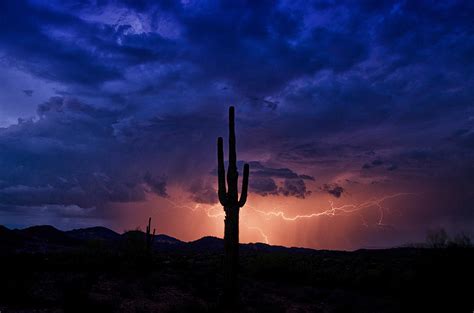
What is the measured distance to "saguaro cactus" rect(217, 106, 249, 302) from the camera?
53.2 feet

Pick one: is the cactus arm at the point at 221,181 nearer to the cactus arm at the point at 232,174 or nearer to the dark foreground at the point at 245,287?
the cactus arm at the point at 232,174

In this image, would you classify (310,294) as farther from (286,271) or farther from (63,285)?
(63,285)

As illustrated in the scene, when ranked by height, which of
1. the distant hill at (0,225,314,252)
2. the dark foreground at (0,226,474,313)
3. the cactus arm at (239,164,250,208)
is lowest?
the dark foreground at (0,226,474,313)

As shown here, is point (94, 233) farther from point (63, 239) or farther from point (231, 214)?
point (231, 214)

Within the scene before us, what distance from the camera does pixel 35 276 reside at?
19.2 meters

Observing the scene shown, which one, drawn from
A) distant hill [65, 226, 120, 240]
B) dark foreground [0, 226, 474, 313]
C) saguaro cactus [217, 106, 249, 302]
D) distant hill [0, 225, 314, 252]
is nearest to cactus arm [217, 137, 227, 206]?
saguaro cactus [217, 106, 249, 302]

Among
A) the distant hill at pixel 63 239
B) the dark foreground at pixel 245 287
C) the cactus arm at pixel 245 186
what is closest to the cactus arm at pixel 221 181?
the cactus arm at pixel 245 186

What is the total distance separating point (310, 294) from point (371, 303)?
3.26 metres

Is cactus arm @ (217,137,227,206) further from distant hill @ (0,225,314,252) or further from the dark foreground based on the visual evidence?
distant hill @ (0,225,314,252)

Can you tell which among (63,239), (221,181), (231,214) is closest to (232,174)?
(221,181)

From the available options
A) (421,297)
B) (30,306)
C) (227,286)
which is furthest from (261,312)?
(30,306)

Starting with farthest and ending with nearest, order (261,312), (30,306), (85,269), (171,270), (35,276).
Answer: (171,270) < (85,269) < (35,276) < (261,312) < (30,306)

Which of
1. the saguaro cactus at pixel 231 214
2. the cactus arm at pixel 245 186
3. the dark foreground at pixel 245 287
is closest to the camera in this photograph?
the dark foreground at pixel 245 287

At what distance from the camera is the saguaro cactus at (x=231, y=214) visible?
53.2ft
